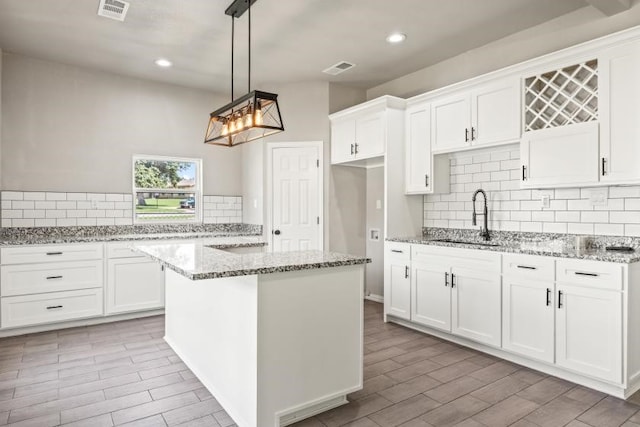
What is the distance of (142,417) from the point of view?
2307mm

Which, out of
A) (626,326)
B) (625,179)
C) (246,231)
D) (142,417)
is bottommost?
(142,417)

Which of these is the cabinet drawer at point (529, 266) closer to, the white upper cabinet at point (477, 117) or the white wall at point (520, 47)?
the white upper cabinet at point (477, 117)

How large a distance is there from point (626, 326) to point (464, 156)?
213cm

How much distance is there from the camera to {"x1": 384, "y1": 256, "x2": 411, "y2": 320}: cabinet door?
394cm

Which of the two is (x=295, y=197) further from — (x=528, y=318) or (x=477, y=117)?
(x=528, y=318)

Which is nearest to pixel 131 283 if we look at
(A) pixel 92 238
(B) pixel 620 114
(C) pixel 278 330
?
(A) pixel 92 238

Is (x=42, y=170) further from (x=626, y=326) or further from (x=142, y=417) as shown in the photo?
(x=626, y=326)

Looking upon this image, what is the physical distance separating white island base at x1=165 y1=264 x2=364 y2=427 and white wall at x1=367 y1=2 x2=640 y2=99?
2.71 metres

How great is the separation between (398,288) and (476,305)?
0.89 metres

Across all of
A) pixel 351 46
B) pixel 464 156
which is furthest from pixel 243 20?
pixel 464 156

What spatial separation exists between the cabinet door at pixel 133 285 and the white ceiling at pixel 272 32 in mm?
2260

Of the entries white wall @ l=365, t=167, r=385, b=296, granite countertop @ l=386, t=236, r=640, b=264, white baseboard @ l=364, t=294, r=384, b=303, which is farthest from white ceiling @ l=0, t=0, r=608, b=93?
white baseboard @ l=364, t=294, r=384, b=303

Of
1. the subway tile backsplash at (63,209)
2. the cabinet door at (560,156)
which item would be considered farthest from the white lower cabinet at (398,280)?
the subway tile backsplash at (63,209)

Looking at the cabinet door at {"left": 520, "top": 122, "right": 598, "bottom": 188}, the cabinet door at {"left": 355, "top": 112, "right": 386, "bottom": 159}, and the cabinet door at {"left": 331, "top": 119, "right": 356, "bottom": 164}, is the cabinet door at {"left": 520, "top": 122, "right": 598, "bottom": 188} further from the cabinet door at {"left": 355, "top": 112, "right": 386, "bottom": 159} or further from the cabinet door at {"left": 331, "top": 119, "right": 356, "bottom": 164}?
the cabinet door at {"left": 331, "top": 119, "right": 356, "bottom": 164}
